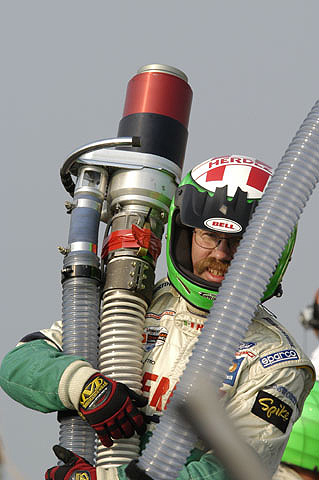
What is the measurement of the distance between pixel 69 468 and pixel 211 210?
1490 millimetres

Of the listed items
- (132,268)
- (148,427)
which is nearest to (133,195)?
(132,268)

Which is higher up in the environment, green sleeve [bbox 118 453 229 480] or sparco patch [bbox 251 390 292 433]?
sparco patch [bbox 251 390 292 433]

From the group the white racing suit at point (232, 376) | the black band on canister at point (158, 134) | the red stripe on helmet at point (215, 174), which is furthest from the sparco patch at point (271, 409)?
the black band on canister at point (158, 134)

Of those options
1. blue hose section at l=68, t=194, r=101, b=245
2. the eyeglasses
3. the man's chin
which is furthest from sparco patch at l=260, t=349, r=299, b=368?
blue hose section at l=68, t=194, r=101, b=245

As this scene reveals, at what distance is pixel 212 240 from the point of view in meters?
4.12

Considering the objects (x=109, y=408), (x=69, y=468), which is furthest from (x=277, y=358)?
(x=69, y=468)

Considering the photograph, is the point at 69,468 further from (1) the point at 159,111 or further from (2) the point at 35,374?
(1) the point at 159,111

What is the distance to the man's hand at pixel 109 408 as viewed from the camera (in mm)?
3576

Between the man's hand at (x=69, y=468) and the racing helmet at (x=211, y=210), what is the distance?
39.8 inches

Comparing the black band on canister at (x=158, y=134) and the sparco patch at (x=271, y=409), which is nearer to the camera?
the sparco patch at (x=271, y=409)

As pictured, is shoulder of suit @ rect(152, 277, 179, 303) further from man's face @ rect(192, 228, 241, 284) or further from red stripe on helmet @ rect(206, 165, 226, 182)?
red stripe on helmet @ rect(206, 165, 226, 182)

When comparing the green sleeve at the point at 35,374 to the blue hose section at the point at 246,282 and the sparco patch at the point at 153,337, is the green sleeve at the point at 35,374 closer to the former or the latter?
the sparco patch at the point at 153,337

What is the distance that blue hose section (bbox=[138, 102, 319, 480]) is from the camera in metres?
3.00

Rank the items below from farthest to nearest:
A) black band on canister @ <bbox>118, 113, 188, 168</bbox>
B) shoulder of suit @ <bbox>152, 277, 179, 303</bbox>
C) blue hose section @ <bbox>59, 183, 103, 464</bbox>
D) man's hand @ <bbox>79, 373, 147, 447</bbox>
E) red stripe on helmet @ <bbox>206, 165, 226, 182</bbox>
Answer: black band on canister @ <bbox>118, 113, 188, 168</bbox> → shoulder of suit @ <bbox>152, 277, 179, 303</bbox> → red stripe on helmet @ <bbox>206, 165, 226, 182</bbox> → blue hose section @ <bbox>59, 183, 103, 464</bbox> → man's hand @ <bbox>79, 373, 147, 447</bbox>
